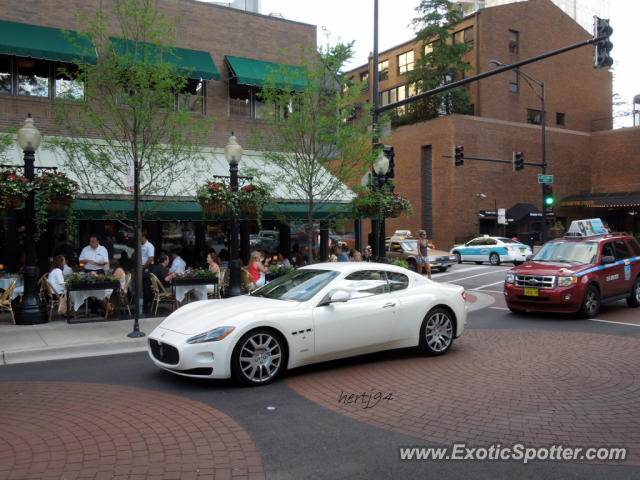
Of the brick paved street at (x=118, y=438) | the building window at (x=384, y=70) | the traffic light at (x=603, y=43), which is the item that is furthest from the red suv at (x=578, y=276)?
the building window at (x=384, y=70)

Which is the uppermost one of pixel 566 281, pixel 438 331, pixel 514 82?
pixel 514 82

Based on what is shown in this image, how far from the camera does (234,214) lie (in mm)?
12273

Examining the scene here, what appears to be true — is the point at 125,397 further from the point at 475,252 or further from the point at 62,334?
the point at 475,252

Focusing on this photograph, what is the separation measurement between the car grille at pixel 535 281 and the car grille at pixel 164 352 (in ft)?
26.2

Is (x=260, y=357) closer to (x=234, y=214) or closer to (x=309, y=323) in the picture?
(x=309, y=323)

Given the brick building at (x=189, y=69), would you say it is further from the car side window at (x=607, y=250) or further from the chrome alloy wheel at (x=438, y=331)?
the car side window at (x=607, y=250)

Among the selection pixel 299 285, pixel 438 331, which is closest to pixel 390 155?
pixel 438 331

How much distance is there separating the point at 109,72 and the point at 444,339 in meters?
8.61

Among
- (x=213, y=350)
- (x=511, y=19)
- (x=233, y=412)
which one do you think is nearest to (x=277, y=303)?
(x=213, y=350)

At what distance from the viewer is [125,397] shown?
582 cm

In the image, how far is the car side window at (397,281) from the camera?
7.43m

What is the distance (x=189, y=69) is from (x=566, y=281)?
10.2m

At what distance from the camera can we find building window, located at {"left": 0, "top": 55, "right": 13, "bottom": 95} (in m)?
14.1

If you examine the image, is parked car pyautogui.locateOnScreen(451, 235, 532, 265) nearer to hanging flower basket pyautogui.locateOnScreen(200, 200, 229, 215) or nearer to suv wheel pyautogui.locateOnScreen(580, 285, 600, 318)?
suv wheel pyautogui.locateOnScreen(580, 285, 600, 318)
